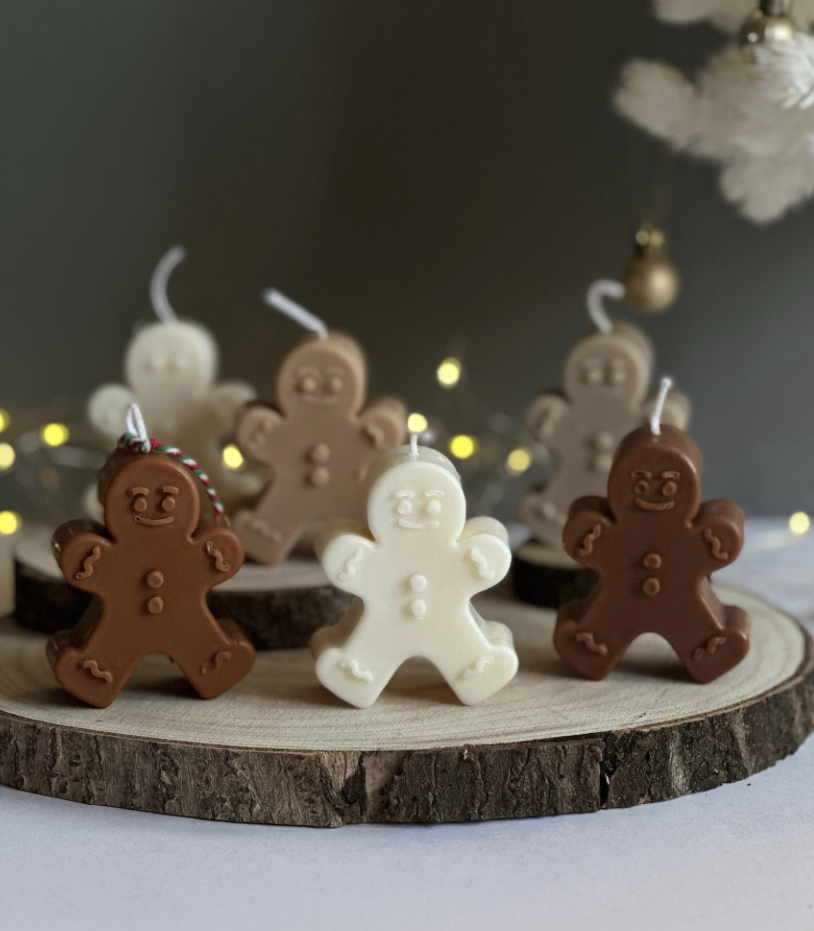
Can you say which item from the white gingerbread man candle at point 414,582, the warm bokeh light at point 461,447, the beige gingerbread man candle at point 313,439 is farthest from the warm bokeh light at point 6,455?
the white gingerbread man candle at point 414,582

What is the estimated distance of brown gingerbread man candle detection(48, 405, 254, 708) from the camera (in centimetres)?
113

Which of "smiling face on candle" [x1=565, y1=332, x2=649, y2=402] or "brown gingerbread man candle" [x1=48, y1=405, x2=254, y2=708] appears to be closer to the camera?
"brown gingerbread man candle" [x1=48, y1=405, x2=254, y2=708]

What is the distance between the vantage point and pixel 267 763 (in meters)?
1.05

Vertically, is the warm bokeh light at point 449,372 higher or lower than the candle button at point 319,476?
higher

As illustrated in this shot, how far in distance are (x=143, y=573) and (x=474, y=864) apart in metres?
0.44

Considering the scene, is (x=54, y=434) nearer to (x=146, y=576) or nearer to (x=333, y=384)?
(x=333, y=384)

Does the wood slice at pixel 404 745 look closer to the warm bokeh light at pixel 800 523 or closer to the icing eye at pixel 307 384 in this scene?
the icing eye at pixel 307 384

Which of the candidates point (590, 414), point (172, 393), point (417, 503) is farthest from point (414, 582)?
point (172, 393)

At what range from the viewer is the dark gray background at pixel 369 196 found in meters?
1.83

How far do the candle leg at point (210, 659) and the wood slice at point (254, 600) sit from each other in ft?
0.57

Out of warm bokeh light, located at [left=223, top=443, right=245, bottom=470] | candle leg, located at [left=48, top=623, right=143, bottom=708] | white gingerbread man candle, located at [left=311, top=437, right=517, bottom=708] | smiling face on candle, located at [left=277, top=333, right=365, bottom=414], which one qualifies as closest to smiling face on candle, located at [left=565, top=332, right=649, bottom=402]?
smiling face on candle, located at [left=277, top=333, right=365, bottom=414]

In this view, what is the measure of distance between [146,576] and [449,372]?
0.92 m

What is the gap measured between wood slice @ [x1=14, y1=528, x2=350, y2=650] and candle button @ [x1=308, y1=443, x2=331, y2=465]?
140 mm

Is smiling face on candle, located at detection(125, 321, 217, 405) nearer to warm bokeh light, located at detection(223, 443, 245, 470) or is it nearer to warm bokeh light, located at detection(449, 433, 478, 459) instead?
warm bokeh light, located at detection(223, 443, 245, 470)
